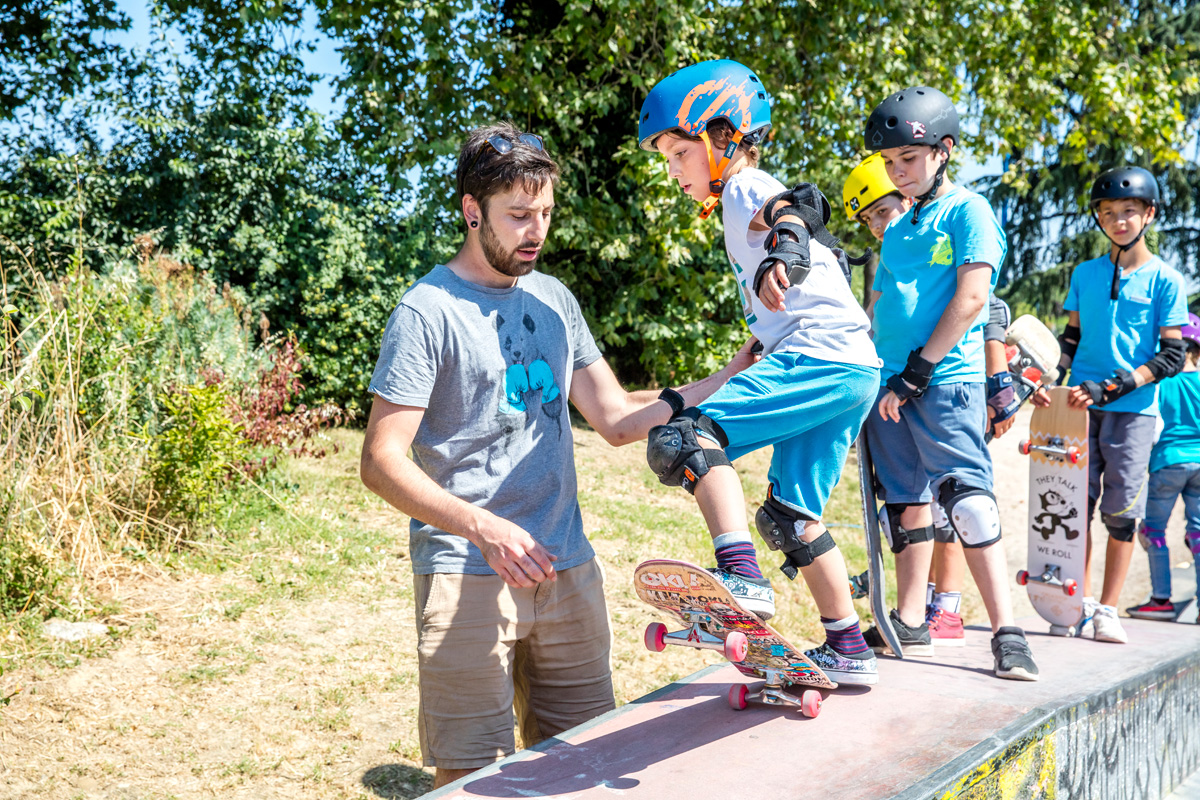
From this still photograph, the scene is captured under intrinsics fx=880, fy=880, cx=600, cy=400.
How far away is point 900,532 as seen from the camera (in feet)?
10.8

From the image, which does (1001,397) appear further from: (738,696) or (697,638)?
(697,638)

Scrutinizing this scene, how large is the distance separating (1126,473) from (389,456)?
391 centimetres

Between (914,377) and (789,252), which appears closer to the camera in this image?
(789,252)

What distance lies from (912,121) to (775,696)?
6.72 ft

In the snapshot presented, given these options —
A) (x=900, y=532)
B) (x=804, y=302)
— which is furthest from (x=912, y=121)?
(x=900, y=532)

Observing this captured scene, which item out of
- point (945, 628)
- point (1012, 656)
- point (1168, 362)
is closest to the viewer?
point (1012, 656)

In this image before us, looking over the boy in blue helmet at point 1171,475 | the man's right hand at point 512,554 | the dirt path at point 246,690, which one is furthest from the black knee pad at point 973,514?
the boy in blue helmet at point 1171,475

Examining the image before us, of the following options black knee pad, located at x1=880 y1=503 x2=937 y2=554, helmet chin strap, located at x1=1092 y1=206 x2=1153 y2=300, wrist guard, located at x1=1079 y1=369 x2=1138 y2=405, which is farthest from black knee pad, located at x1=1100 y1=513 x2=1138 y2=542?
black knee pad, located at x1=880 y1=503 x2=937 y2=554

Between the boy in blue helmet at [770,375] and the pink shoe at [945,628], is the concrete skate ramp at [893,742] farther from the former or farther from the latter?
the boy in blue helmet at [770,375]

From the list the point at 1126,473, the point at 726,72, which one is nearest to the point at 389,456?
the point at 726,72

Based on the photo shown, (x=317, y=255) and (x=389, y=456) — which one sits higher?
(x=317, y=255)

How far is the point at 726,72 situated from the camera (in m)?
2.64

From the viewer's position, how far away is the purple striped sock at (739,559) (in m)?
2.27

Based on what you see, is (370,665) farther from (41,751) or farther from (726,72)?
(726,72)
